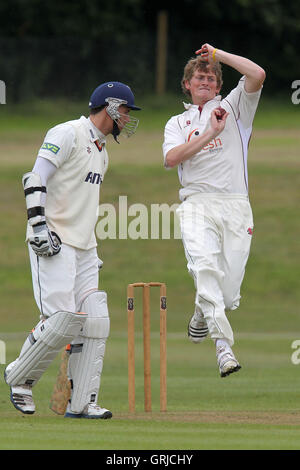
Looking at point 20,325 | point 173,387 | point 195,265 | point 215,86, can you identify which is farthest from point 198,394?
point 20,325

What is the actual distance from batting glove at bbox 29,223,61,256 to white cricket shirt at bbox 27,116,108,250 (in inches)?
6.2

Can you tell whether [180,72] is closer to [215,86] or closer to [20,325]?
[20,325]

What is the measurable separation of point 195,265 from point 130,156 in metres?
13.9

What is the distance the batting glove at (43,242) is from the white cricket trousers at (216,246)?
0.95 metres

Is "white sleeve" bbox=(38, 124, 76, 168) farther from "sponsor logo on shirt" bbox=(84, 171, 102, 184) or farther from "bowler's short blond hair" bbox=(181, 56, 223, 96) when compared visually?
"bowler's short blond hair" bbox=(181, 56, 223, 96)

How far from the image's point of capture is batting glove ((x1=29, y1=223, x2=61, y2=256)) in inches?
267

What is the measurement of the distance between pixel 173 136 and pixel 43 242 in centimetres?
122

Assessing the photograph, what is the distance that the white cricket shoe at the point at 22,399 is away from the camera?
699 cm

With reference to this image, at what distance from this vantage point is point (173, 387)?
9.76m

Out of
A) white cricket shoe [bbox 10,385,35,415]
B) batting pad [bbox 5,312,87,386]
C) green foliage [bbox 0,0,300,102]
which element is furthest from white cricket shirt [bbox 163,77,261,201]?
green foliage [bbox 0,0,300,102]

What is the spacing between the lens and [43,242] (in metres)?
6.79
